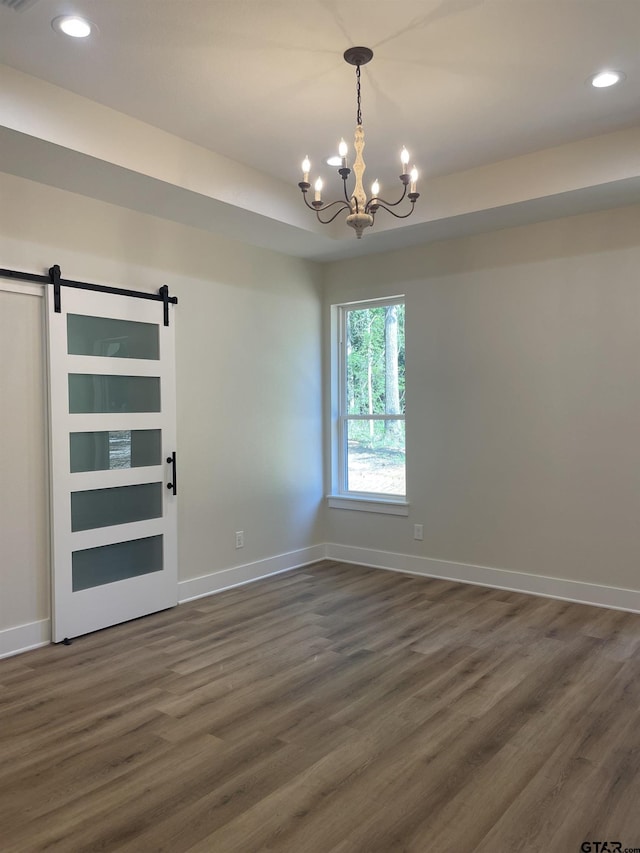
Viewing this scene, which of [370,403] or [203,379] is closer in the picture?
[203,379]

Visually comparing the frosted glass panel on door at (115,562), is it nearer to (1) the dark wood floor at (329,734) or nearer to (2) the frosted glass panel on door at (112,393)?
(1) the dark wood floor at (329,734)

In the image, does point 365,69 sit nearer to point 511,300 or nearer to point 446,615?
point 511,300

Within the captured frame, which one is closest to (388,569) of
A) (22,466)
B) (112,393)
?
(112,393)

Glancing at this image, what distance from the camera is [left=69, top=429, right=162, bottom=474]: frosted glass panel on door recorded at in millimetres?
3867

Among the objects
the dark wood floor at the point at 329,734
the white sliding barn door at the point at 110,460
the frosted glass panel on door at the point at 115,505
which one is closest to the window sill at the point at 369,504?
the dark wood floor at the point at 329,734

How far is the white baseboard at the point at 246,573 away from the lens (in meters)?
4.56

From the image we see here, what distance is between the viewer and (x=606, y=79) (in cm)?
309

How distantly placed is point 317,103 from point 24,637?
3.40 m

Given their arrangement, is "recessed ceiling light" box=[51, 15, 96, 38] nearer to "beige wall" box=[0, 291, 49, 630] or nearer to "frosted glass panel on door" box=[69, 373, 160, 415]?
"beige wall" box=[0, 291, 49, 630]

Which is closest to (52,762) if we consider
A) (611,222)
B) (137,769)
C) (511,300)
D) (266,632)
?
(137,769)

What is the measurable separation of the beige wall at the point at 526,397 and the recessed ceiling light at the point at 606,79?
1271 millimetres

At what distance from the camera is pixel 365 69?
9.84 feet

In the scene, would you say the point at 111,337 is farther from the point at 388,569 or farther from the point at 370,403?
the point at 388,569

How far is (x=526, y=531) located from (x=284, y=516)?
1.99m
